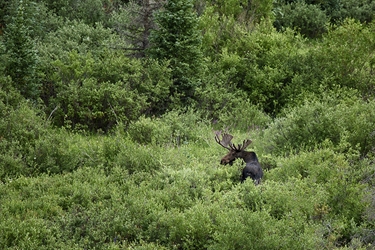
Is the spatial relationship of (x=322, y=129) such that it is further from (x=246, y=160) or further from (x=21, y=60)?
(x=21, y=60)

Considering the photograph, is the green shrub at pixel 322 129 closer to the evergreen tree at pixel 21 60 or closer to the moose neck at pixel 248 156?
the moose neck at pixel 248 156

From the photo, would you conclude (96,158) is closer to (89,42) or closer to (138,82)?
(138,82)

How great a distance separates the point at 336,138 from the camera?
1094 cm

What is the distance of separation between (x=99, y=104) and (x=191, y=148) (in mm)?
2948

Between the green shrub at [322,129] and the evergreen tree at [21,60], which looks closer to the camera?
the green shrub at [322,129]

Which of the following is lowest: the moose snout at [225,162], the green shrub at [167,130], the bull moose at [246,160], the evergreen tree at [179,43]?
the green shrub at [167,130]

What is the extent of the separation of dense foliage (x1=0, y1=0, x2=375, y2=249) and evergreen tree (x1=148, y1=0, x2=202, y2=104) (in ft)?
0.15

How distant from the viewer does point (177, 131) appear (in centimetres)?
1182

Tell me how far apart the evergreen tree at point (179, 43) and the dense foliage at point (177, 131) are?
5 centimetres

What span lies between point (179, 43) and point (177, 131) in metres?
3.51

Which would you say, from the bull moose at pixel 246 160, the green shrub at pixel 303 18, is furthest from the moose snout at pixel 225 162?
the green shrub at pixel 303 18

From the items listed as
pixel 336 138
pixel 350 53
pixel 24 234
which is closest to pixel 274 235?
pixel 24 234

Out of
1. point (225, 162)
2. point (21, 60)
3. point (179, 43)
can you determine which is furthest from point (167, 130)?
point (21, 60)

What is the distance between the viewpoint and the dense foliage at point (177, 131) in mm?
7574
